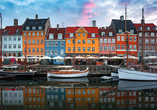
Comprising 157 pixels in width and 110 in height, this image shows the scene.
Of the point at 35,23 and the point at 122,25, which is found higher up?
the point at 35,23

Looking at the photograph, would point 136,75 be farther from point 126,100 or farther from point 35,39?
point 35,39

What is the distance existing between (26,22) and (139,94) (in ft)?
135

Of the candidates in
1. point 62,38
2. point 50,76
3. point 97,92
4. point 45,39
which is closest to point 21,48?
point 45,39

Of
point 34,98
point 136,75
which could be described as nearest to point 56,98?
point 34,98

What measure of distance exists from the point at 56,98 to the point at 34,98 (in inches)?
103

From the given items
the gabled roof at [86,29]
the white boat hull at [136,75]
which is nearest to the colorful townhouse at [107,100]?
the white boat hull at [136,75]

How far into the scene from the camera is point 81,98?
16.5m

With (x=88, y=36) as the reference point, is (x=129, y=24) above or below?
above

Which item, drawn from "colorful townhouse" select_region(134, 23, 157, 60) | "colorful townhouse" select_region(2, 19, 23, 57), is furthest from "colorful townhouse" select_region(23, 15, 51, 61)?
"colorful townhouse" select_region(134, 23, 157, 60)

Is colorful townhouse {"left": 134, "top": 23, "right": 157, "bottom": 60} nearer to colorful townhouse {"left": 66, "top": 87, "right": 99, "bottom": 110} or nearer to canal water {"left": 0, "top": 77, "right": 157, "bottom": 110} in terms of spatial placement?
canal water {"left": 0, "top": 77, "right": 157, "bottom": 110}

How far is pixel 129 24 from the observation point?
152 feet

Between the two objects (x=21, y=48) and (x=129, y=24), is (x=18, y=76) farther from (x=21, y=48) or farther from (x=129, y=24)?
(x=129, y=24)

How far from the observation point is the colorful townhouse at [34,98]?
14285 mm

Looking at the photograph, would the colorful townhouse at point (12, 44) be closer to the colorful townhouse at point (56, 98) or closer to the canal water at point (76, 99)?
the canal water at point (76, 99)
